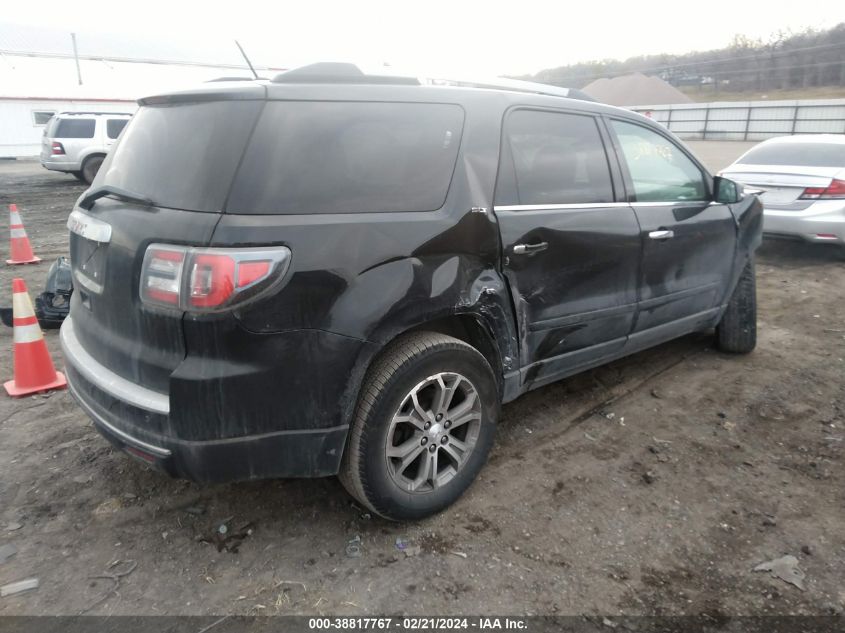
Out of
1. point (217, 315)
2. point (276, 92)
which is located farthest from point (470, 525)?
point (276, 92)

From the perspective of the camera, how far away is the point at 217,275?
2.07m

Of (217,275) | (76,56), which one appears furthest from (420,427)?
(76,56)

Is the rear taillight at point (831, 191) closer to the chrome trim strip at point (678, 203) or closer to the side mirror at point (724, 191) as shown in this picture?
the side mirror at point (724, 191)

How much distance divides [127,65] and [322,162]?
1648 inches

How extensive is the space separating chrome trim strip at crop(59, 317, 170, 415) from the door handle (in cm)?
156

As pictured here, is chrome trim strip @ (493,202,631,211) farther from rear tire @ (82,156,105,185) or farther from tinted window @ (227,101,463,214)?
rear tire @ (82,156,105,185)

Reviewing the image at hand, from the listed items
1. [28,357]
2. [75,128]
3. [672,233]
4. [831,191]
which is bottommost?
[28,357]

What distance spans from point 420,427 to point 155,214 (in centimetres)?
132

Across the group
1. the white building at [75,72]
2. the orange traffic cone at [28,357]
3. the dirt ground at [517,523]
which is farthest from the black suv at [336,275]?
the white building at [75,72]

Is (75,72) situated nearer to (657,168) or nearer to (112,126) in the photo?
(112,126)

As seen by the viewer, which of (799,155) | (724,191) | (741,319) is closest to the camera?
(724,191)

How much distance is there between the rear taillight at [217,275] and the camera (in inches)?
81.5

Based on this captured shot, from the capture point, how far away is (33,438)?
3377 mm

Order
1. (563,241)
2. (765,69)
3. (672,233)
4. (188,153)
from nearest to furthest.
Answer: (188,153)
(563,241)
(672,233)
(765,69)
